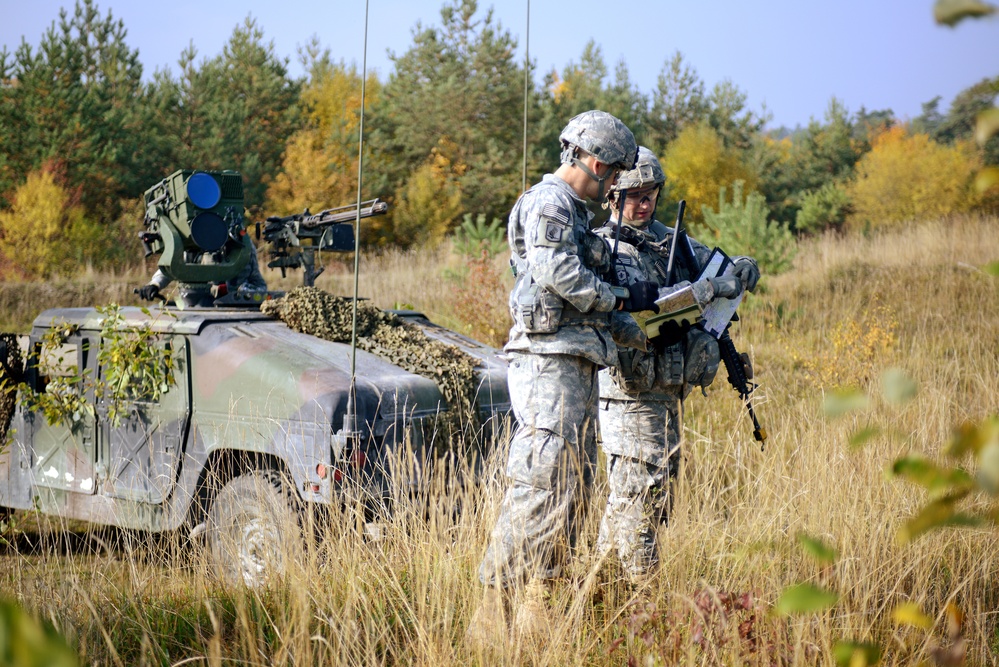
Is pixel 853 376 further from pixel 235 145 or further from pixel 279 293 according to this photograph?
pixel 235 145

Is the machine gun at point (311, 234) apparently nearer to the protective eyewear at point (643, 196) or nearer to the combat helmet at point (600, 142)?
the protective eyewear at point (643, 196)

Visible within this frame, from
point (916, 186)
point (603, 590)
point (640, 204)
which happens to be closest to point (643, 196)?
point (640, 204)

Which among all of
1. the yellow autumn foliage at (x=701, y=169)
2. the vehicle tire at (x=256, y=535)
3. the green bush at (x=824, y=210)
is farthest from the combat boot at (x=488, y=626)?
the green bush at (x=824, y=210)

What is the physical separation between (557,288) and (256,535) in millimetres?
1621

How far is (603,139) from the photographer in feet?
10.6

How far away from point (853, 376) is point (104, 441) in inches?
195

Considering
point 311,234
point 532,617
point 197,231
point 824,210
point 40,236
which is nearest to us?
point 532,617

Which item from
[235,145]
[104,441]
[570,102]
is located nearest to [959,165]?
[570,102]

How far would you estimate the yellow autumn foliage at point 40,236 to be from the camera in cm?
1930

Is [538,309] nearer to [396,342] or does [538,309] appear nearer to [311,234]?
[396,342]

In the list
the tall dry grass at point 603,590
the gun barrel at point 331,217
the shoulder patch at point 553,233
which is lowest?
the tall dry grass at point 603,590

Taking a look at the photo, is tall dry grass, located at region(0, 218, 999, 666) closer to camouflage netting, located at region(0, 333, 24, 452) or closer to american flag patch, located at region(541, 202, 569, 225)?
american flag patch, located at region(541, 202, 569, 225)

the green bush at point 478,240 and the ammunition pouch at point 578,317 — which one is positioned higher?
the green bush at point 478,240

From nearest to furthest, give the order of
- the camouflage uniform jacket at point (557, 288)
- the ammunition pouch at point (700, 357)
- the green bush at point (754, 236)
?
the camouflage uniform jacket at point (557, 288) < the ammunition pouch at point (700, 357) < the green bush at point (754, 236)
